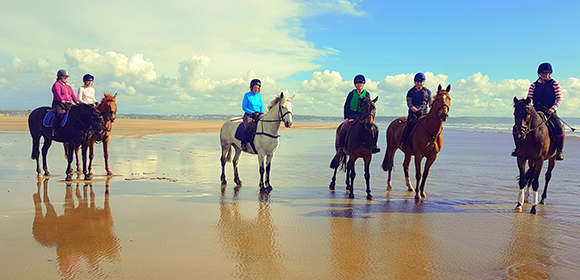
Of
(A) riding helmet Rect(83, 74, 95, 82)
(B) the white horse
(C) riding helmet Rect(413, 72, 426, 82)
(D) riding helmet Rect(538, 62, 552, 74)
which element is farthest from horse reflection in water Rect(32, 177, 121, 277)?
(D) riding helmet Rect(538, 62, 552, 74)

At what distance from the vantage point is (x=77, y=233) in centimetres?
469

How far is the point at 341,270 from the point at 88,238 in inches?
128

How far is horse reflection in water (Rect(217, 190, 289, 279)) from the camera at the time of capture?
11.8ft

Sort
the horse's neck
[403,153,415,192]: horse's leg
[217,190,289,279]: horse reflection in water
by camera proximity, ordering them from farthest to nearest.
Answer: [403,153,415,192]: horse's leg < the horse's neck < [217,190,289,279]: horse reflection in water

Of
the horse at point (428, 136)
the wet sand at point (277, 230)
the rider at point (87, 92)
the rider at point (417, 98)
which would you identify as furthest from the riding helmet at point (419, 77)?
the rider at point (87, 92)

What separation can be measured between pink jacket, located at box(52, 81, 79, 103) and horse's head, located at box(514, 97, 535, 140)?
33.4ft

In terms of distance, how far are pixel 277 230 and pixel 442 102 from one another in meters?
4.13

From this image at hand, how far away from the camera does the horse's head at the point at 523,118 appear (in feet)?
20.2

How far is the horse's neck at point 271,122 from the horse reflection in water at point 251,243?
6.92 ft

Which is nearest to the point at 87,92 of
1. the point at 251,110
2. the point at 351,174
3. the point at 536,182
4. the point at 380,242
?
the point at 251,110

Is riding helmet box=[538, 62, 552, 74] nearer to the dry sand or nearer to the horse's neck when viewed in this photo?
the horse's neck

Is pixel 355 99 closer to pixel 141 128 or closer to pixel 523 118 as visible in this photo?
pixel 523 118

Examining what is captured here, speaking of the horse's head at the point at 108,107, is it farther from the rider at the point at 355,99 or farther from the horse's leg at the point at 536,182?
the horse's leg at the point at 536,182

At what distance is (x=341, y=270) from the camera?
3.67 m
